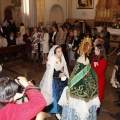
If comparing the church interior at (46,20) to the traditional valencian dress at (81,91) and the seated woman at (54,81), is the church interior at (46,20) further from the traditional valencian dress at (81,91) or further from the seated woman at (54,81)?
the traditional valencian dress at (81,91)

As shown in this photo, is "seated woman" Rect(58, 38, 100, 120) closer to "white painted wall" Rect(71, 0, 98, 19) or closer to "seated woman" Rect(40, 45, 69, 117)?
"seated woman" Rect(40, 45, 69, 117)

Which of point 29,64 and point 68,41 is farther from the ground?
point 68,41

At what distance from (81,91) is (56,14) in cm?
1415

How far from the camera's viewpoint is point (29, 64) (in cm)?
904

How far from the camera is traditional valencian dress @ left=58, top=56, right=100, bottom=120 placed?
3.54 m

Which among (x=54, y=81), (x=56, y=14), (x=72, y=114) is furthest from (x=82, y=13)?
(x=72, y=114)

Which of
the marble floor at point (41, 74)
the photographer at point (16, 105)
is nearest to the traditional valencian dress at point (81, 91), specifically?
the marble floor at point (41, 74)

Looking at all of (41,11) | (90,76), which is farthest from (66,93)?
(41,11)

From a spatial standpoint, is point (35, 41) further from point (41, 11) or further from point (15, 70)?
point (41, 11)

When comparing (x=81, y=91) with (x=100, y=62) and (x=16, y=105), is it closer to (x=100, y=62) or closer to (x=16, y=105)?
(x=100, y=62)

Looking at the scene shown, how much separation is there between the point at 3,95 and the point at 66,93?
210cm

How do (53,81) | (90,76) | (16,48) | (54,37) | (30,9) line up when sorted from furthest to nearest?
(30,9)
(16,48)
(54,37)
(53,81)
(90,76)

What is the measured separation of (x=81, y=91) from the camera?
3537 millimetres

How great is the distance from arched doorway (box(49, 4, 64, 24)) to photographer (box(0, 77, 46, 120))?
15060mm
